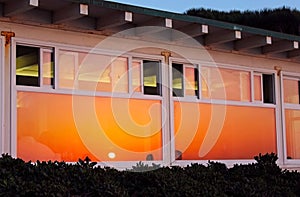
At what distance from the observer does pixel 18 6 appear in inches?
265

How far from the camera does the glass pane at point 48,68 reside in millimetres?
7266

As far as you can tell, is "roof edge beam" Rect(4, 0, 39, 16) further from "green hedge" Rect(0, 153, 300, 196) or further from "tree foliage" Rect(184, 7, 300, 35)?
"tree foliage" Rect(184, 7, 300, 35)

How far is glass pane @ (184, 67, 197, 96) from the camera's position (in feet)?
28.5

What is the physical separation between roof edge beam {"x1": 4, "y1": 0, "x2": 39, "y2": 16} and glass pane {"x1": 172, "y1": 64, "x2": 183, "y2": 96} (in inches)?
106

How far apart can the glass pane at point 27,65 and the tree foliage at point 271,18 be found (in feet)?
34.2

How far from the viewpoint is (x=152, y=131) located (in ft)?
27.4

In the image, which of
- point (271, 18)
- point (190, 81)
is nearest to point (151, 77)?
point (190, 81)

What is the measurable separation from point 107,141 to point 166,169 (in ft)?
7.53

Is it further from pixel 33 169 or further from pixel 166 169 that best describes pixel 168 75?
pixel 33 169

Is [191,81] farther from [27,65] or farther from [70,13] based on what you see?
[27,65]

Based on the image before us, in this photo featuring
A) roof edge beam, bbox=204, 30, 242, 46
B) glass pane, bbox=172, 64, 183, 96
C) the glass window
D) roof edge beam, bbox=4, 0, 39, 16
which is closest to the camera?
roof edge beam, bbox=4, 0, 39, 16

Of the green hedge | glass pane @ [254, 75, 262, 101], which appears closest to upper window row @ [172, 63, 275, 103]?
glass pane @ [254, 75, 262, 101]

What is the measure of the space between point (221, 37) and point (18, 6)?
3.23 meters

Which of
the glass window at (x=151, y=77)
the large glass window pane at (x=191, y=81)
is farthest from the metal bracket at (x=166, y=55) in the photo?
the large glass window pane at (x=191, y=81)
